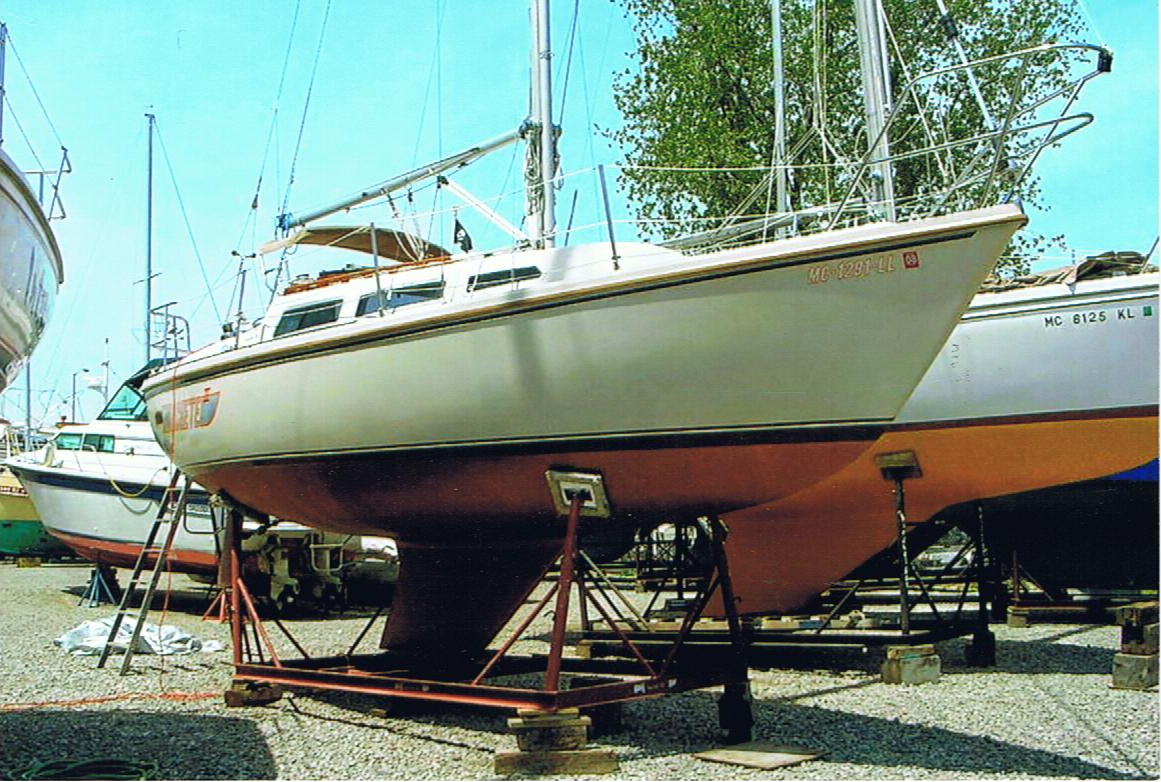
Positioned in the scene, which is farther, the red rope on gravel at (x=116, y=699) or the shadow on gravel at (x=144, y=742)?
the red rope on gravel at (x=116, y=699)

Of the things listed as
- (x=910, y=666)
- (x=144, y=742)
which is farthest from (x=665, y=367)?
(x=910, y=666)

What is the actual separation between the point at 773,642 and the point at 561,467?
387 cm

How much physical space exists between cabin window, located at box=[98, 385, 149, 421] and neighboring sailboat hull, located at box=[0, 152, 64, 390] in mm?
10840

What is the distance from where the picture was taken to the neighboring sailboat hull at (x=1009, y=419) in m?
8.71

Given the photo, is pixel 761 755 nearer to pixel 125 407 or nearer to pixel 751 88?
pixel 125 407

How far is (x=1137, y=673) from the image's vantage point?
24.5ft

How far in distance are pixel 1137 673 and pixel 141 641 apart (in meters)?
7.62

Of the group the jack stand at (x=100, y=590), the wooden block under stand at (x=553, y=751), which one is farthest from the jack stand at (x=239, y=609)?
the jack stand at (x=100, y=590)

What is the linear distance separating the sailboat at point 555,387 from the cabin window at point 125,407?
8.71 meters

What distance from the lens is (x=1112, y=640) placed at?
1002 centimetres

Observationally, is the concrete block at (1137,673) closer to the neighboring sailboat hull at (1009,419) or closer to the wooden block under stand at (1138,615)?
the wooden block under stand at (1138,615)

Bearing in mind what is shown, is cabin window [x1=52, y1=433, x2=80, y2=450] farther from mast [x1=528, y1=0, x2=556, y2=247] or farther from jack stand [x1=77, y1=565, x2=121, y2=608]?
mast [x1=528, y1=0, x2=556, y2=247]

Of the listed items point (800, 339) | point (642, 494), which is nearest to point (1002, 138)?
point (800, 339)

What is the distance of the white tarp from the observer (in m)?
9.92
